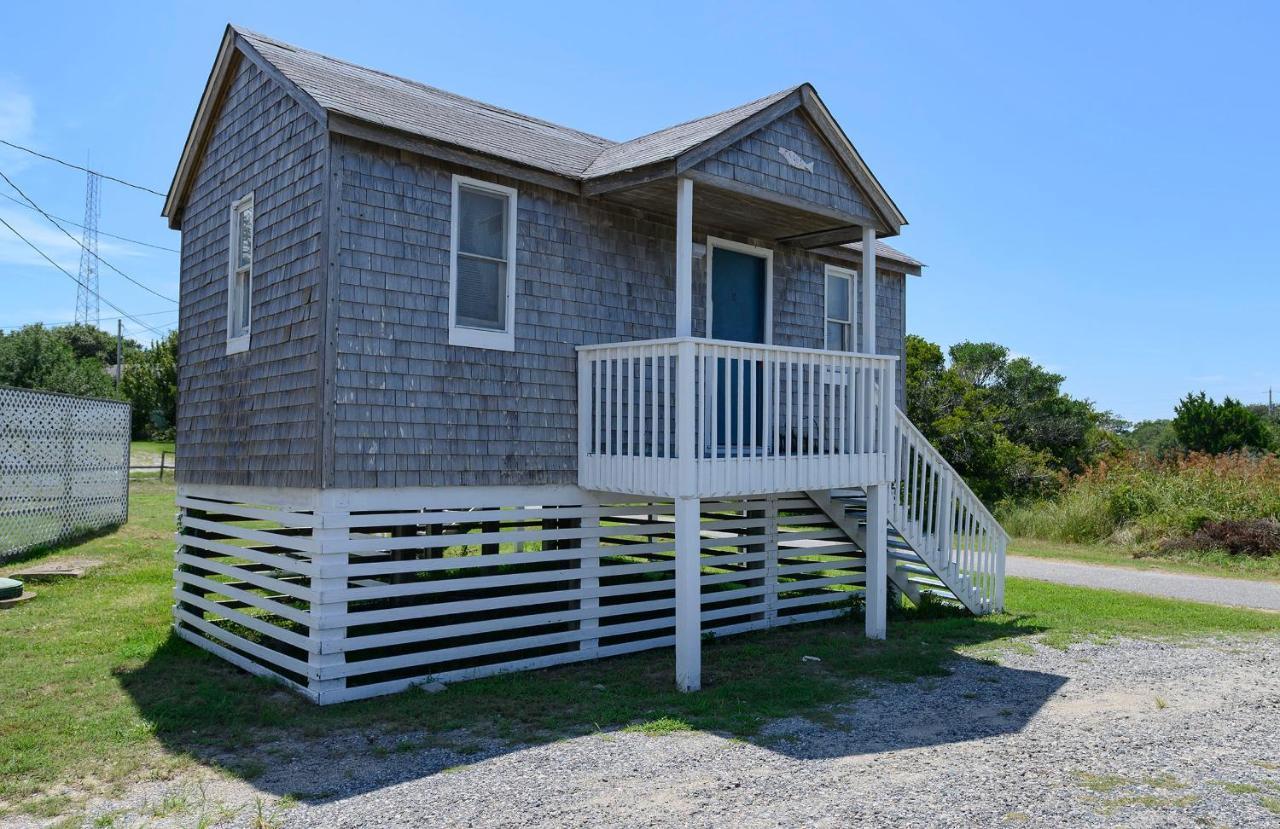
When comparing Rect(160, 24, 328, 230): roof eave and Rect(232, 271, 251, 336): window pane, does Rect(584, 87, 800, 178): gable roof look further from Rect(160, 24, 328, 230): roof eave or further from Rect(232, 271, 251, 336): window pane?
Rect(232, 271, 251, 336): window pane

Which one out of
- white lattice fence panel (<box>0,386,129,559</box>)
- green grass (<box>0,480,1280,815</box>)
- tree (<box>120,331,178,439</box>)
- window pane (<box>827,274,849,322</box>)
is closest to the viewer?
green grass (<box>0,480,1280,815</box>)

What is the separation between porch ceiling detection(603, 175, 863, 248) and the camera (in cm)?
887

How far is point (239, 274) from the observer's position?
30.5 ft

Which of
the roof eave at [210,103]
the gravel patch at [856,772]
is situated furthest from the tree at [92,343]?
the gravel patch at [856,772]

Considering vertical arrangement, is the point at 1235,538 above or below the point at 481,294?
below

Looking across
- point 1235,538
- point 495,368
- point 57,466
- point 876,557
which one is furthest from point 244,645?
point 1235,538

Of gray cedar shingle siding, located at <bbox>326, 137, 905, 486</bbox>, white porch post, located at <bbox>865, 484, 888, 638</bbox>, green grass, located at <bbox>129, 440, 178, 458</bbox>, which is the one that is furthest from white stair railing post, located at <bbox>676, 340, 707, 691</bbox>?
green grass, located at <bbox>129, 440, 178, 458</bbox>

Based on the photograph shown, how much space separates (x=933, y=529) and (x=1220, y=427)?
Answer: 2385cm

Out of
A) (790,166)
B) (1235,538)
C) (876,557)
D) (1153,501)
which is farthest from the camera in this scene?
(1153,501)

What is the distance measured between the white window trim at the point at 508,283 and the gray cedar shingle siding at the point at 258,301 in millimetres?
1124

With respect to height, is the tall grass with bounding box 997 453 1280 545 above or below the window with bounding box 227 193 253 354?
below

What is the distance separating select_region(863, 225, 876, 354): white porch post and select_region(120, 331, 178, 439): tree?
3696 centimetres

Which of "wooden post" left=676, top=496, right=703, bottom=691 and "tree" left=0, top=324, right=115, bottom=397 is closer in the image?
"wooden post" left=676, top=496, right=703, bottom=691

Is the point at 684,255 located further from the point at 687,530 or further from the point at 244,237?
the point at 244,237
